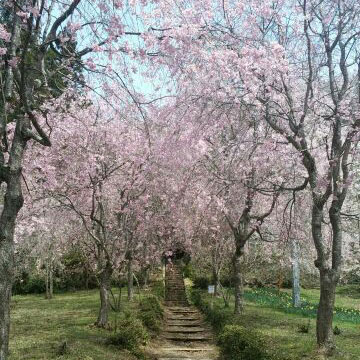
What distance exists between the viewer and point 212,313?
1588 cm

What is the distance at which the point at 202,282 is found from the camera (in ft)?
92.1

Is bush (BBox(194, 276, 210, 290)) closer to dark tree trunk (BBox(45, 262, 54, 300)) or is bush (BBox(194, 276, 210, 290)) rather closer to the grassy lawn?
dark tree trunk (BBox(45, 262, 54, 300))

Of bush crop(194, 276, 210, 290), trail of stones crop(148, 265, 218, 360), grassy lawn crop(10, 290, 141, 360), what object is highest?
bush crop(194, 276, 210, 290)

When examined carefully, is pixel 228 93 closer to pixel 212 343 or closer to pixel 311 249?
pixel 212 343

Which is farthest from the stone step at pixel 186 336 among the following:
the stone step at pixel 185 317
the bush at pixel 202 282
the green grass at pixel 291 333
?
the bush at pixel 202 282

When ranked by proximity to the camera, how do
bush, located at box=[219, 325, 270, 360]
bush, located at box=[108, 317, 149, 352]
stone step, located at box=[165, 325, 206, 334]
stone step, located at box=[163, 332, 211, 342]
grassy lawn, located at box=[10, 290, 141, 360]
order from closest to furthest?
bush, located at box=[219, 325, 270, 360] → grassy lawn, located at box=[10, 290, 141, 360] → bush, located at box=[108, 317, 149, 352] → stone step, located at box=[163, 332, 211, 342] → stone step, located at box=[165, 325, 206, 334]

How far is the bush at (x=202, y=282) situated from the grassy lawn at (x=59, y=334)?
871 cm

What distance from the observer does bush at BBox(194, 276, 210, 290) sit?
27.5 meters

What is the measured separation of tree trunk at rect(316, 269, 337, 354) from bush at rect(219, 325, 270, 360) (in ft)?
3.67

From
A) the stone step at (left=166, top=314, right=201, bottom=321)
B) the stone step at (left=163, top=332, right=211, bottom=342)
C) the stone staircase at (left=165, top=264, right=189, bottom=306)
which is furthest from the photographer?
the stone staircase at (left=165, top=264, right=189, bottom=306)

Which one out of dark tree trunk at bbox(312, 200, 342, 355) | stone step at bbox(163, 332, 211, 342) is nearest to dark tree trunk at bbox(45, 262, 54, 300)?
stone step at bbox(163, 332, 211, 342)

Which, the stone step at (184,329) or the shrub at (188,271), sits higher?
the shrub at (188,271)

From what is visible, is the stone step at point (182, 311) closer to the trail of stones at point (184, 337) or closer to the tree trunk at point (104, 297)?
the trail of stones at point (184, 337)

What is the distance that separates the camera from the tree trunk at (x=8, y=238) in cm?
527
